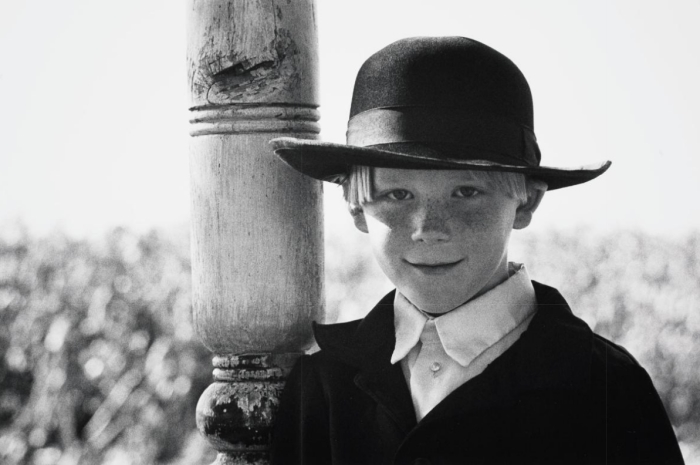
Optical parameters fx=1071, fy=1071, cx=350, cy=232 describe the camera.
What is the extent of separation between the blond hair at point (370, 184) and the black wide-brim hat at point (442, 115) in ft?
0.15

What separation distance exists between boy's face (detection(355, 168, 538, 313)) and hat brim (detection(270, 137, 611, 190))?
76mm

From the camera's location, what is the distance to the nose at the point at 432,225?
2541 mm

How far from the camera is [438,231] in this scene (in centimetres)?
254

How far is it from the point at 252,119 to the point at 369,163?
0.43 metres

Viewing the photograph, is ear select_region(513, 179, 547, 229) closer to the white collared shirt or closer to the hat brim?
the hat brim

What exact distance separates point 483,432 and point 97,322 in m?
3.73

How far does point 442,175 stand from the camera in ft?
8.37

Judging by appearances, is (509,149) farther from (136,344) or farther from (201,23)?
(136,344)

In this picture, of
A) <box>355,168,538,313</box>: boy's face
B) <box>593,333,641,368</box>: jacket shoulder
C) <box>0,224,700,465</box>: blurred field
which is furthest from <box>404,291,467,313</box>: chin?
<box>0,224,700,465</box>: blurred field

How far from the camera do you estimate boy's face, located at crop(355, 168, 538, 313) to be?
2559 millimetres

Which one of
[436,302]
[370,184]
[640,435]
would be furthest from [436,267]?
[640,435]

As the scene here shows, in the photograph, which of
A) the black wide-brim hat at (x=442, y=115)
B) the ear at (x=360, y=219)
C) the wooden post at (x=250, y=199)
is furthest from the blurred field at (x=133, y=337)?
the black wide-brim hat at (x=442, y=115)

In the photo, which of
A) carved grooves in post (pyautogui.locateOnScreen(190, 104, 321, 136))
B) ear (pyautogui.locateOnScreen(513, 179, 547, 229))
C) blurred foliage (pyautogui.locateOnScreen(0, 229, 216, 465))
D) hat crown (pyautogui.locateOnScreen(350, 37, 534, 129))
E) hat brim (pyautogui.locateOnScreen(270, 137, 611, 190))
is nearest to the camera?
hat brim (pyautogui.locateOnScreen(270, 137, 611, 190))

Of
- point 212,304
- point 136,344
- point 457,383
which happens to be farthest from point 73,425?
point 457,383
